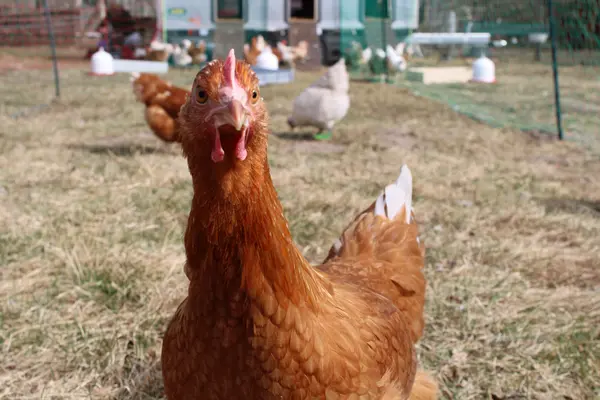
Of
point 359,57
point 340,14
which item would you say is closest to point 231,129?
point 359,57

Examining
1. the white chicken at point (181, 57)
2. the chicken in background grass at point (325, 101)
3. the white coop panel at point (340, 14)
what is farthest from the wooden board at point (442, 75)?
the white chicken at point (181, 57)

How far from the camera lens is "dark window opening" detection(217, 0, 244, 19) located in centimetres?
1903

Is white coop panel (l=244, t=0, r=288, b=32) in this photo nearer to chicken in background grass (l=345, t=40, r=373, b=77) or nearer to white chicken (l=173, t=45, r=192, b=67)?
white chicken (l=173, t=45, r=192, b=67)

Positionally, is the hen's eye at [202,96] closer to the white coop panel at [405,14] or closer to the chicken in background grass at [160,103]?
the chicken in background grass at [160,103]

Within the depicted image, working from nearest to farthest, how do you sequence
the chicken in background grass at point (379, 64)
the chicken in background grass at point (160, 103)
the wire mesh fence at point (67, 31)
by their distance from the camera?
the chicken in background grass at point (160, 103) → the chicken in background grass at point (379, 64) → the wire mesh fence at point (67, 31)

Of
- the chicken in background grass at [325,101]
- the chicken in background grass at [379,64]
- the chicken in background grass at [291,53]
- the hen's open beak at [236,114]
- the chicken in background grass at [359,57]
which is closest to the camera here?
the hen's open beak at [236,114]

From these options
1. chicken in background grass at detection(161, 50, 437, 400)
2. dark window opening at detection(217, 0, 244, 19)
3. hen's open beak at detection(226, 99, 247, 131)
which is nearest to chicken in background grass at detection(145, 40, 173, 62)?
dark window opening at detection(217, 0, 244, 19)

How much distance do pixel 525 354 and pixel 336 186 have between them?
9.56ft

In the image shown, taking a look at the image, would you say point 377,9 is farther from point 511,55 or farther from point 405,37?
point 511,55

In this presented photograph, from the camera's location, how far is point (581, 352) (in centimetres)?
263

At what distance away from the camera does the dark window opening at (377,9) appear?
46.5ft

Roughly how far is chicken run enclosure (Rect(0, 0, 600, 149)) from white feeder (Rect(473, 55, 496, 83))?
20cm

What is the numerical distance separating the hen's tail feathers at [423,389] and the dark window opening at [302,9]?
1981 cm

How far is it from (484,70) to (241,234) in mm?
11785
